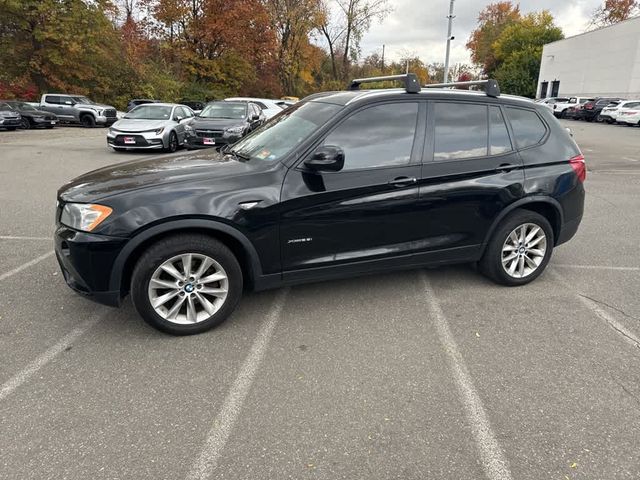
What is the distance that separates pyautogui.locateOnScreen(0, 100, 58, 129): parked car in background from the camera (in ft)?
68.7

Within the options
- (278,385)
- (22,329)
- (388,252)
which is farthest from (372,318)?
(22,329)

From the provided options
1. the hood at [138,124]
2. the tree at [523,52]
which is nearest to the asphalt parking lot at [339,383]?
the hood at [138,124]

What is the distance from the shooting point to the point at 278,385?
2.79m

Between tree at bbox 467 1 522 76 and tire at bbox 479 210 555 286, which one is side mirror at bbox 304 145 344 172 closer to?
tire at bbox 479 210 555 286

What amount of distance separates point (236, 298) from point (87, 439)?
1.35m

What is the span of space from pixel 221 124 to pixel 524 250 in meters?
9.82

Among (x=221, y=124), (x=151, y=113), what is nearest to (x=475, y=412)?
(x=221, y=124)

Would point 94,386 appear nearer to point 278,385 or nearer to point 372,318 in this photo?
point 278,385

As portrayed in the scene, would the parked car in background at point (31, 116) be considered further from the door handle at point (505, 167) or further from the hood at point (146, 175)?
the door handle at point (505, 167)

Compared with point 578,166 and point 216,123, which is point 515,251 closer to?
point 578,166

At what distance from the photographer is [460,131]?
3891 mm

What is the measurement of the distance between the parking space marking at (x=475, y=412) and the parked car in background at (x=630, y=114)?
3180cm

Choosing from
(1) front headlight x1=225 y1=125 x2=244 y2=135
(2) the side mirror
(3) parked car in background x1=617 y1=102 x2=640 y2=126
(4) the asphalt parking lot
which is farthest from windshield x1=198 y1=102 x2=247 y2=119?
(3) parked car in background x1=617 y1=102 x2=640 y2=126

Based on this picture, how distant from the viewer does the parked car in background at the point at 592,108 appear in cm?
3353
